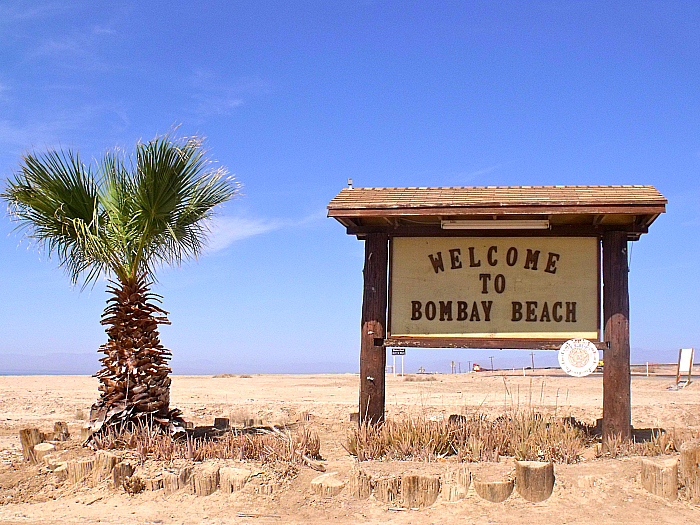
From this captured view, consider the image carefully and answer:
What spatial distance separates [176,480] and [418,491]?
9.28ft

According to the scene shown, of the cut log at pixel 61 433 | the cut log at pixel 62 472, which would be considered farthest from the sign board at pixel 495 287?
the cut log at pixel 61 433

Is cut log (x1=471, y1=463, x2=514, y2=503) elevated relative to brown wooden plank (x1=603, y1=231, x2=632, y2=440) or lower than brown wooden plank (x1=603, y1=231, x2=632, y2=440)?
lower

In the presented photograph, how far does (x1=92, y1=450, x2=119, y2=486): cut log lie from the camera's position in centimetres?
796

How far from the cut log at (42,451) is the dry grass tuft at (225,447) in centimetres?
60

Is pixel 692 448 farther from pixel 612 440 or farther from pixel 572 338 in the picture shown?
pixel 572 338

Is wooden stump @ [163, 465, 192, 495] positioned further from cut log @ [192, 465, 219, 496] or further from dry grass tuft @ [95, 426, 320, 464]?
dry grass tuft @ [95, 426, 320, 464]

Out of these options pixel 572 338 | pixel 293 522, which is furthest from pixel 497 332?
pixel 293 522

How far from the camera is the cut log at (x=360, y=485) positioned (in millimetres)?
Result: 7327

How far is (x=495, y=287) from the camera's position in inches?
396

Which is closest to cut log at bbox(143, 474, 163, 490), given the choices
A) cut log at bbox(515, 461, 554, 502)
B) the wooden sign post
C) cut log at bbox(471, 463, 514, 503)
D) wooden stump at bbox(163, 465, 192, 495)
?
wooden stump at bbox(163, 465, 192, 495)

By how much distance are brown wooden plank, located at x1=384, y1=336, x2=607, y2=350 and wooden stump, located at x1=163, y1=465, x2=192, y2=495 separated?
359 centimetres

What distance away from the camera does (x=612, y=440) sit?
906 cm

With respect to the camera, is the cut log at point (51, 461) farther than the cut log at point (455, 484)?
Yes

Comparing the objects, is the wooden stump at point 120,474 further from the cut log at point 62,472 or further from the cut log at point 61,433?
the cut log at point 61,433
